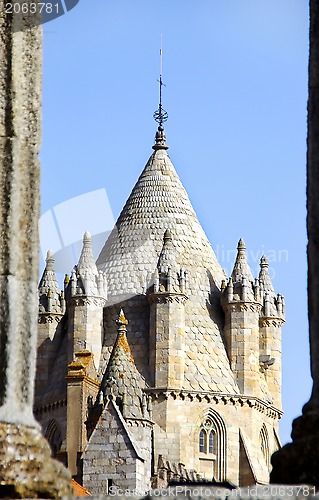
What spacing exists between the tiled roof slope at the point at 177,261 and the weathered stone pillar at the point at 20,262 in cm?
5642

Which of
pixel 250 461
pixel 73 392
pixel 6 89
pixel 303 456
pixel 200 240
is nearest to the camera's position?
pixel 303 456

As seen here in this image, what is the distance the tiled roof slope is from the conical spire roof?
19194mm

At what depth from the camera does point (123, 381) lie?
49156 mm

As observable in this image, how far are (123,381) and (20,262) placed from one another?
35.4 metres

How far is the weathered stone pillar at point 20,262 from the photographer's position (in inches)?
530

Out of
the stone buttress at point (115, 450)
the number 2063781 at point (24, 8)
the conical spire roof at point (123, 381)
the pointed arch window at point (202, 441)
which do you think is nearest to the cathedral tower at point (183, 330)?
the pointed arch window at point (202, 441)

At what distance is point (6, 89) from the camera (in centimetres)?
1412

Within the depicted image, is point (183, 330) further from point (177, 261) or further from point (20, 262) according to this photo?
point (20, 262)

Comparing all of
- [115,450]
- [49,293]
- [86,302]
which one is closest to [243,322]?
[86,302]

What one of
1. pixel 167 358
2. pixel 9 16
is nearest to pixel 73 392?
pixel 167 358

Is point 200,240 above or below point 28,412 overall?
above

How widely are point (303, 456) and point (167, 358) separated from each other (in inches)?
2237

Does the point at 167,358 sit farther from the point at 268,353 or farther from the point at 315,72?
the point at 315,72

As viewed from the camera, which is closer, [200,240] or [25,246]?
[25,246]
